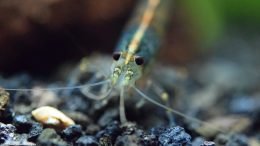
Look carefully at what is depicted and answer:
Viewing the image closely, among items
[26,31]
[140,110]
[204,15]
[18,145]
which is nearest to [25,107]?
[18,145]

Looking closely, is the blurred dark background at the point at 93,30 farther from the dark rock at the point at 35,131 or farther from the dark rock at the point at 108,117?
the dark rock at the point at 35,131

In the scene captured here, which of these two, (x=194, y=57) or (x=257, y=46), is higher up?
(x=257, y=46)

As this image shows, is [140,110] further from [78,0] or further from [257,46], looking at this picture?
[257,46]

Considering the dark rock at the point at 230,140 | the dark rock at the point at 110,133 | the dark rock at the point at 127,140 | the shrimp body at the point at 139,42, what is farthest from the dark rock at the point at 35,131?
the dark rock at the point at 230,140

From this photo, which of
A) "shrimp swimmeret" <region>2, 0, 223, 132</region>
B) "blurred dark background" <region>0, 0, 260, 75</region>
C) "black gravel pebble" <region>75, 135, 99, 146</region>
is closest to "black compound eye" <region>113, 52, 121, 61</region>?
"shrimp swimmeret" <region>2, 0, 223, 132</region>

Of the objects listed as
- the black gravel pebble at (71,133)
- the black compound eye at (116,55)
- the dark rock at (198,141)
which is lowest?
the black gravel pebble at (71,133)

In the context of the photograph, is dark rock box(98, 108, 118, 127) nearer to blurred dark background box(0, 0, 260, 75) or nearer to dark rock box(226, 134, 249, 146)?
dark rock box(226, 134, 249, 146)
